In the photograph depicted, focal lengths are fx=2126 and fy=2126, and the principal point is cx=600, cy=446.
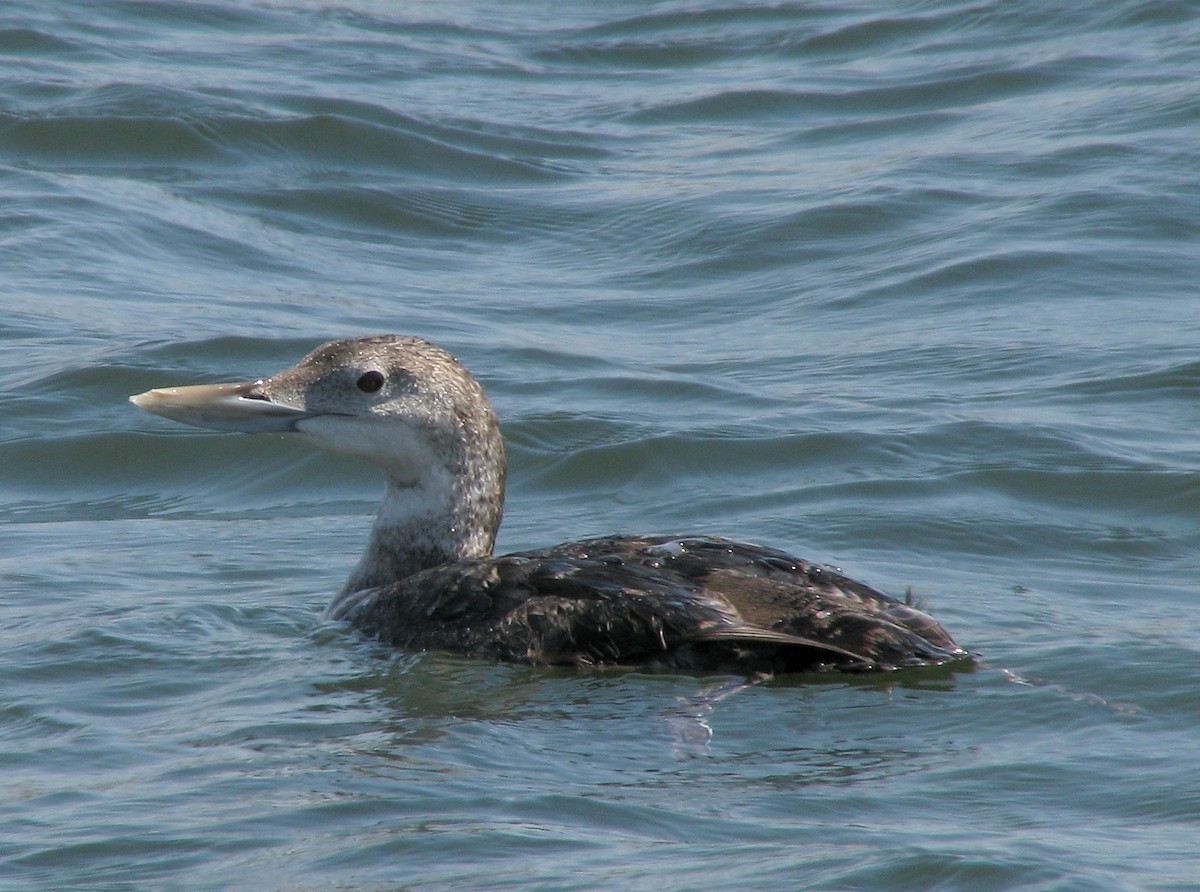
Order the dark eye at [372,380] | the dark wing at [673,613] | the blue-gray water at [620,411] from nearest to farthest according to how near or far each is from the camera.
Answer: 1. the blue-gray water at [620,411]
2. the dark wing at [673,613]
3. the dark eye at [372,380]

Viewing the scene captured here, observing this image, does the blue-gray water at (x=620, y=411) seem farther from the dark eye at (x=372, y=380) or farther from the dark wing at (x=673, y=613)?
the dark eye at (x=372, y=380)

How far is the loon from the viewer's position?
5.31 meters

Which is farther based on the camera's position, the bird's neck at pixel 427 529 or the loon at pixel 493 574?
the bird's neck at pixel 427 529

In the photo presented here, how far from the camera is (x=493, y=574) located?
5.71 metres

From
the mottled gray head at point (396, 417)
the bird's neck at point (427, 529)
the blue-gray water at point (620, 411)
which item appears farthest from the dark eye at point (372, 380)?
the blue-gray water at point (620, 411)

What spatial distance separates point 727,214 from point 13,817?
293 inches

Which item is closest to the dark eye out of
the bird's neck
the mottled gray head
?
the mottled gray head

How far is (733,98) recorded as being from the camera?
13812 millimetres

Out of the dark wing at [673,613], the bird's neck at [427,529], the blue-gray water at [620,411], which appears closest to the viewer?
the blue-gray water at [620,411]

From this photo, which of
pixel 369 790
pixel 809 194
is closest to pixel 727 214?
pixel 809 194

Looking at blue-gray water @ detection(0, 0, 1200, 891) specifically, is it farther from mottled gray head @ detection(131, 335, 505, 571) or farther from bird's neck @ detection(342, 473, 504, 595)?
mottled gray head @ detection(131, 335, 505, 571)

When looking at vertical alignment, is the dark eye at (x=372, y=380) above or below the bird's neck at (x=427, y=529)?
above

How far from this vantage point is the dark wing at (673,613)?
5277mm

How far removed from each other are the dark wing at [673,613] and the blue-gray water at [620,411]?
82mm
